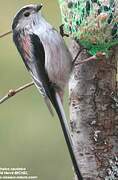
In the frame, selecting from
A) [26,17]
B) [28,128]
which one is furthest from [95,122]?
[28,128]

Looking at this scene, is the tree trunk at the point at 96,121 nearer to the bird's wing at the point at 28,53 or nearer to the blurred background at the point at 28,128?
the bird's wing at the point at 28,53

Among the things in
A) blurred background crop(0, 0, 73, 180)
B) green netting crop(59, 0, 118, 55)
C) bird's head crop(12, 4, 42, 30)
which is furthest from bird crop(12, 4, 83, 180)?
blurred background crop(0, 0, 73, 180)

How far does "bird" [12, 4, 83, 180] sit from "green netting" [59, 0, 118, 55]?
11 cm

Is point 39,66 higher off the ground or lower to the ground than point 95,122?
higher

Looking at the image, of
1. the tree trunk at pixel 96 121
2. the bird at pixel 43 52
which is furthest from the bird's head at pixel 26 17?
the tree trunk at pixel 96 121

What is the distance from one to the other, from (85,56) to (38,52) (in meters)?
0.24

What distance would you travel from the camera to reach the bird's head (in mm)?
4016

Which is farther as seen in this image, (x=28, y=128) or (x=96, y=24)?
(x=28, y=128)

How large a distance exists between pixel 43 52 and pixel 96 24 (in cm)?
28

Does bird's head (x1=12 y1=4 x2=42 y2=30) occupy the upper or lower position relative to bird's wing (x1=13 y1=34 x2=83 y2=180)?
upper

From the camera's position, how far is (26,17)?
4.02 meters

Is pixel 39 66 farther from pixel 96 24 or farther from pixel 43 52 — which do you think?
pixel 96 24

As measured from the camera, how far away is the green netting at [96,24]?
3.95m

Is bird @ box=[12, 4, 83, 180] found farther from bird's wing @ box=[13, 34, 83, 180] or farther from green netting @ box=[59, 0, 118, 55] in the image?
green netting @ box=[59, 0, 118, 55]
